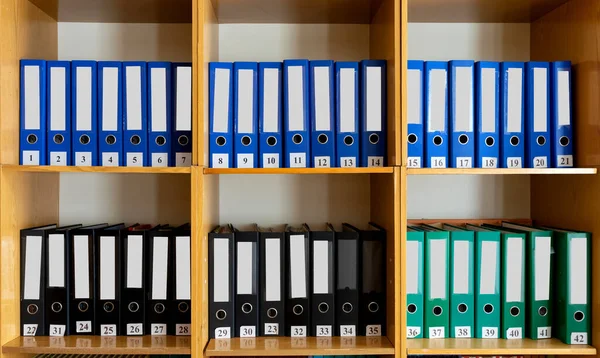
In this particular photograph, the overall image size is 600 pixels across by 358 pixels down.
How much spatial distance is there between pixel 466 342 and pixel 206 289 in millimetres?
793

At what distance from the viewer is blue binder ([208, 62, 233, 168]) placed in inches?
60.6

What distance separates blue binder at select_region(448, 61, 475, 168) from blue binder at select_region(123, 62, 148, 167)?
3.03 feet

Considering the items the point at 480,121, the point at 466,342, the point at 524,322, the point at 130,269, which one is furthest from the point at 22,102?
the point at 524,322

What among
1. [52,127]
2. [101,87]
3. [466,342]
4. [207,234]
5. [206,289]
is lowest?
[466,342]

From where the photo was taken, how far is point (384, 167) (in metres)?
1.48

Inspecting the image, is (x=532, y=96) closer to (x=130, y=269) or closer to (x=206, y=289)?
(x=206, y=289)

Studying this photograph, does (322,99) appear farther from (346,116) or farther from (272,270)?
(272,270)

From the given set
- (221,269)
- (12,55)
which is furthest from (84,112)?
(221,269)

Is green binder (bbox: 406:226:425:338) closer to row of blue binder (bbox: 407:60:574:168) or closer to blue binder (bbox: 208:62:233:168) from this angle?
row of blue binder (bbox: 407:60:574:168)

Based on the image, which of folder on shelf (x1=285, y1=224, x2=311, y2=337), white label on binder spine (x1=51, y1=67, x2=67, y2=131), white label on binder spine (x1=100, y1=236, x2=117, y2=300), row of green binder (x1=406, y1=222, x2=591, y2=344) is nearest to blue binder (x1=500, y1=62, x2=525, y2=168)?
row of green binder (x1=406, y1=222, x2=591, y2=344)

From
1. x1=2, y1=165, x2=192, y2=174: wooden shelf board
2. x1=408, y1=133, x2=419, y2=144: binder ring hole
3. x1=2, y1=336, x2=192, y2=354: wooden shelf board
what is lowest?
x1=2, y1=336, x2=192, y2=354: wooden shelf board

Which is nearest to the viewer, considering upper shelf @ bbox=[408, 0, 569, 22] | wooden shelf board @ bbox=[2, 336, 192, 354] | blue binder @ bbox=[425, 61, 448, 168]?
wooden shelf board @ bbox=[2, 336, 192, 354]

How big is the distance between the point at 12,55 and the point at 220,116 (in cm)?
64

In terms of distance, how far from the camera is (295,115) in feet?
5.10
